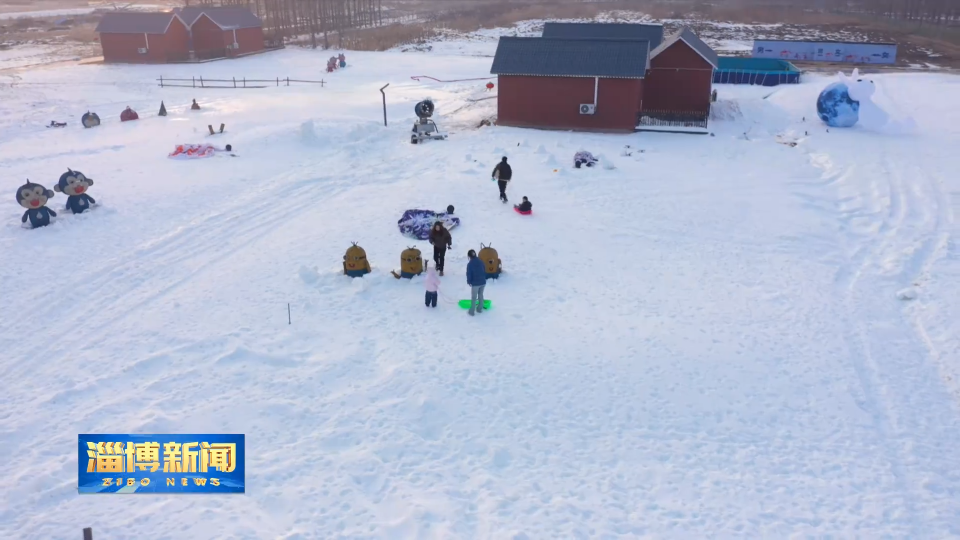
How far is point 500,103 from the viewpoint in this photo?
30109mm

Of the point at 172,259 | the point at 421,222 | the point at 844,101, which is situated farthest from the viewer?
the point at 844,101

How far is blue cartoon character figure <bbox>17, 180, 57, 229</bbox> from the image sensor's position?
1728 cm

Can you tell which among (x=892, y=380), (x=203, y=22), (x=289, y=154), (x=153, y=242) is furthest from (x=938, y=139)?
(x=203, y=22)

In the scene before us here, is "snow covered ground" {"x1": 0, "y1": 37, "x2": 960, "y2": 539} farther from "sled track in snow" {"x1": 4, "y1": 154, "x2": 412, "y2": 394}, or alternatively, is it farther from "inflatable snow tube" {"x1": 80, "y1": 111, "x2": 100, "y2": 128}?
"inflatable snow tube" {"x1": 80, "y1": 111, "x2": 100, "y2": 128}

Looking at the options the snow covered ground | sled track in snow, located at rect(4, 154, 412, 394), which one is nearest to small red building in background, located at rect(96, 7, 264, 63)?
the snow covered ground

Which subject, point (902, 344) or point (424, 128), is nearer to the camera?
point (902, 344)

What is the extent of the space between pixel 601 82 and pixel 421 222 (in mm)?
14428

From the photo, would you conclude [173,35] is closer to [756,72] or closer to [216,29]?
[216,29]

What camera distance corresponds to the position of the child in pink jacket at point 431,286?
1347 cm

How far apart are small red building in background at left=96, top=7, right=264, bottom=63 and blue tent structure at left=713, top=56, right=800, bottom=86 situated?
130 feet

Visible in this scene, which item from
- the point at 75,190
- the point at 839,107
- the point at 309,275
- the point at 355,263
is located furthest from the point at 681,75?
the point at 75,190

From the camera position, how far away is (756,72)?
1688 inches

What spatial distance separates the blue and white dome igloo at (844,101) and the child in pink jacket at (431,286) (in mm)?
23862

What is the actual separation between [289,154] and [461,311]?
14300 millimetres
